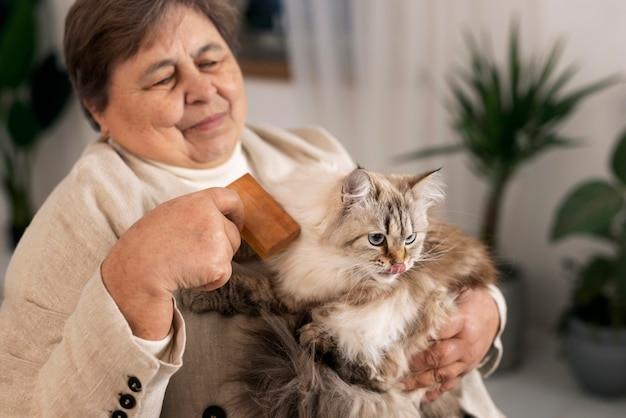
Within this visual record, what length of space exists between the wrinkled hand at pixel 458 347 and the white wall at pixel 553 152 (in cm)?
127

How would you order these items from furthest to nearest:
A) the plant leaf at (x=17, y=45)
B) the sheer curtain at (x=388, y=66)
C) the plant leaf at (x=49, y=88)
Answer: the plant leaf at (x=49, y=88) < the plant leaf at (x=17, y=45) < the sheer curtain at (x=388, y=66)

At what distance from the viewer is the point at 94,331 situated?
102 centimetres

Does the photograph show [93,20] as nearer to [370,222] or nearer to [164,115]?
[164,115]

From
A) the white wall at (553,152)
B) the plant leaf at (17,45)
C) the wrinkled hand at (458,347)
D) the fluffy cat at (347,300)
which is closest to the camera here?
the fluffy cat at (347,300)

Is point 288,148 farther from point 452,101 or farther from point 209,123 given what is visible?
point 452,101

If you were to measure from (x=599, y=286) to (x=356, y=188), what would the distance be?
2.13m

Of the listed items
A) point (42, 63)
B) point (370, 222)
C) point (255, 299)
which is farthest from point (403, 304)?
point (42, 63)

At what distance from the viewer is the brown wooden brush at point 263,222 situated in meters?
1.20

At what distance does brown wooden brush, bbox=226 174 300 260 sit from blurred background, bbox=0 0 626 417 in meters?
1.76

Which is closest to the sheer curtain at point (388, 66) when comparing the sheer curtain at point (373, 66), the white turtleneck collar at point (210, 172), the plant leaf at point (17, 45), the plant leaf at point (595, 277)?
the sheer curtain at point (373, 66)

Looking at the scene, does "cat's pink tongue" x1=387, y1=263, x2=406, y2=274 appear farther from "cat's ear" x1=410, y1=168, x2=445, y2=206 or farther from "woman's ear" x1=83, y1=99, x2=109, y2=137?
"woman's ear" x1=83, y1=99, x2=109, y2=137

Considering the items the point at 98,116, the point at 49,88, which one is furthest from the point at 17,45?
the point at 98,116

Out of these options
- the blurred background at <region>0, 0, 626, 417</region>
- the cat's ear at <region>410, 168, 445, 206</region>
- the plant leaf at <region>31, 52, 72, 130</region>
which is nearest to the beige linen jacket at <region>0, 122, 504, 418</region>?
the cat's ear at <region>410, 168, 445, 206</region>

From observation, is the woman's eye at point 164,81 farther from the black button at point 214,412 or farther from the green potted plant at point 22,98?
the green potted plant at point 22,98
